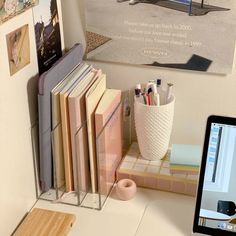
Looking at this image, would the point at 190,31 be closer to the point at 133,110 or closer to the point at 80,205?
the point at 133,110

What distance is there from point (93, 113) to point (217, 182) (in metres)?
0.33

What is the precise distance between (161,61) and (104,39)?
0.16 m

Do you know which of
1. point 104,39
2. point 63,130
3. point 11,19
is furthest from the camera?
point 104,39

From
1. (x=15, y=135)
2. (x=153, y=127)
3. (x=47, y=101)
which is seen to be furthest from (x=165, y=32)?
(x=15, y=135)

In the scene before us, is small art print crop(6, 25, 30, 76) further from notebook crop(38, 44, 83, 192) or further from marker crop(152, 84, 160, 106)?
marker crop(152, 84, 160, 106)

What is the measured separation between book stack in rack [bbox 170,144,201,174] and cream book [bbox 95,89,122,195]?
147mm

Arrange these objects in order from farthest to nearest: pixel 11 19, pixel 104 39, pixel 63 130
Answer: pixel 104 39
pixel 63 130
pixel 11 19

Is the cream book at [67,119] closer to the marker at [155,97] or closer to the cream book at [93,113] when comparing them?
the cream book at [93,113]

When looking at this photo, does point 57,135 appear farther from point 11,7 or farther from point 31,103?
point 11,7

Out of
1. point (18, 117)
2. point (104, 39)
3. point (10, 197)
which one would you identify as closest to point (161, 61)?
point (104, 39)

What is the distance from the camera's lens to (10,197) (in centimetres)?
106

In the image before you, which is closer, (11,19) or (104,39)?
(11,19)

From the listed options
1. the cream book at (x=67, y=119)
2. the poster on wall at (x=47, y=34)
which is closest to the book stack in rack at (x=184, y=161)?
the cream book at (x=67, y=119)

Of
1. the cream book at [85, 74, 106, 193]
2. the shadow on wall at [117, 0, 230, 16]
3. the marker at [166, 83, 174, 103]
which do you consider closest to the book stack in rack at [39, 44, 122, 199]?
→ the cream book at [85, 74, 106, 193]
